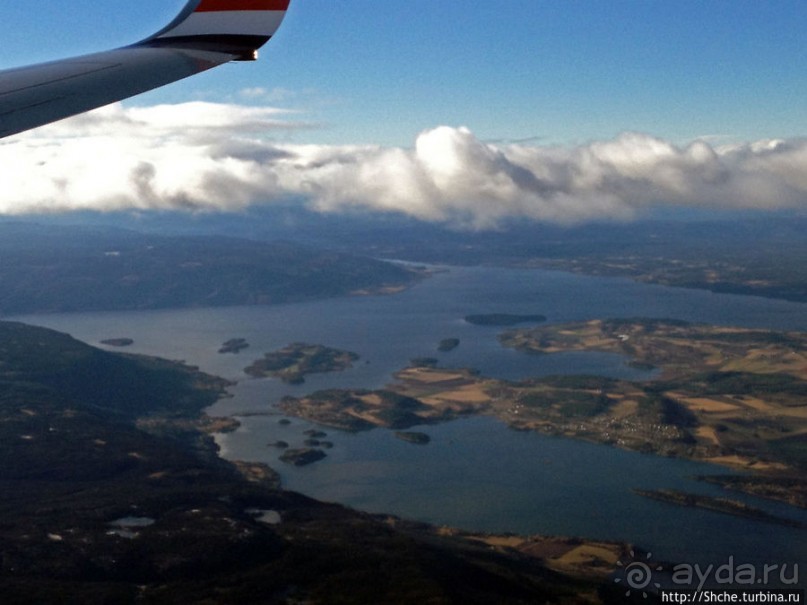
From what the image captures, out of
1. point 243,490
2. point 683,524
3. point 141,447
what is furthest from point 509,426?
point 141,447

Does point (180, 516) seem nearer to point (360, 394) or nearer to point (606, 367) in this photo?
point (360, 394)

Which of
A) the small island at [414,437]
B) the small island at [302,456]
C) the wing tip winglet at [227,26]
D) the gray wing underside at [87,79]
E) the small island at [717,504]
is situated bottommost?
the small island at [302,456]

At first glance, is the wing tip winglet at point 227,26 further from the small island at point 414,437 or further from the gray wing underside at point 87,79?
the small island at point 414,437

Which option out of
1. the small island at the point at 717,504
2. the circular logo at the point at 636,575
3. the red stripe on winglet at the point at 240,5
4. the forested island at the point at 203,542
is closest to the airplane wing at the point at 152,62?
the red stripe on winglet at the point at 240,5

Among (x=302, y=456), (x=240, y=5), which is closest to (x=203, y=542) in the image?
(x=302, y=456)

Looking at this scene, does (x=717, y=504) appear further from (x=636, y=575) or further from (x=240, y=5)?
(x=240, y=5)

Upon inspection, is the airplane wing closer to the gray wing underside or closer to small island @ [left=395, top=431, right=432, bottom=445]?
the gray wing underside

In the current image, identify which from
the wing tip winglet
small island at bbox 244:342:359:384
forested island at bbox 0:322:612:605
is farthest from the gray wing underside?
small island at bbox 244:342:359:384
